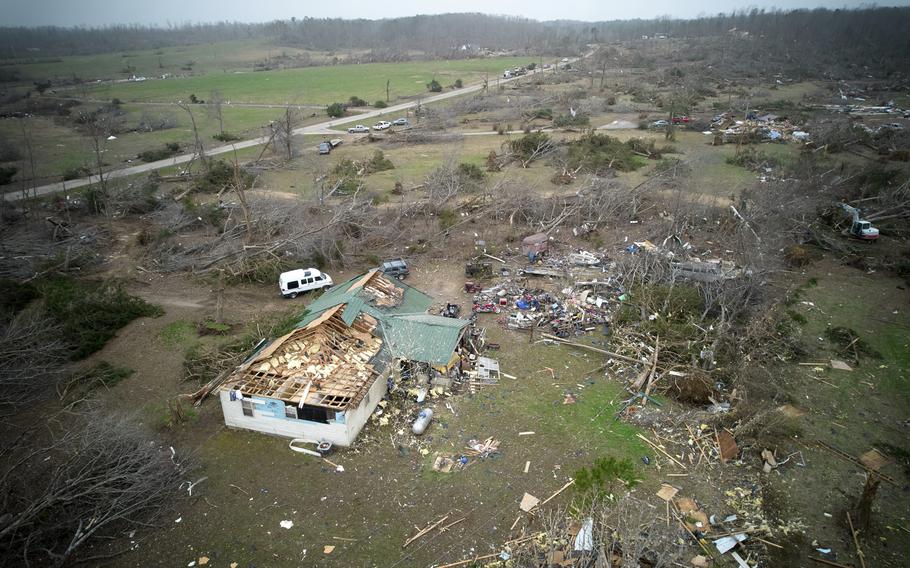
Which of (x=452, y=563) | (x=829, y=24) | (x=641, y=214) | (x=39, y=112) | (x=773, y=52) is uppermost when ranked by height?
(x=829, y=24)

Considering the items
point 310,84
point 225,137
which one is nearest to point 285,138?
point 225,137

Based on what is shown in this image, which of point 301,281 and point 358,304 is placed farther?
point 301,281

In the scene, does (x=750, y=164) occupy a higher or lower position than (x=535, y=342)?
higher

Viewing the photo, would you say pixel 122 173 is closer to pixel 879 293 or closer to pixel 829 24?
pixel 879 293

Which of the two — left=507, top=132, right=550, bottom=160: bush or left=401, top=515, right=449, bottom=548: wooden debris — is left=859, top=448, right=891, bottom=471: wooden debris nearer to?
left=401, top=515, right=449, bottom=548: wooden debris

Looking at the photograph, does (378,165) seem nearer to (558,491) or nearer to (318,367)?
(318,367)

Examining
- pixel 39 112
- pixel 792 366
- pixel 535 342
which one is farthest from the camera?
pixel 39 112

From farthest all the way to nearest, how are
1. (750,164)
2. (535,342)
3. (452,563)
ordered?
(750,164), (535,342), (452,563)

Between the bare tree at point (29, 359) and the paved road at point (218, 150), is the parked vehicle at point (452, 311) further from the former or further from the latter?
the paved road at point (218, 150)

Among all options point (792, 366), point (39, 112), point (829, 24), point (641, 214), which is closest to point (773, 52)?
point (829, 24)
